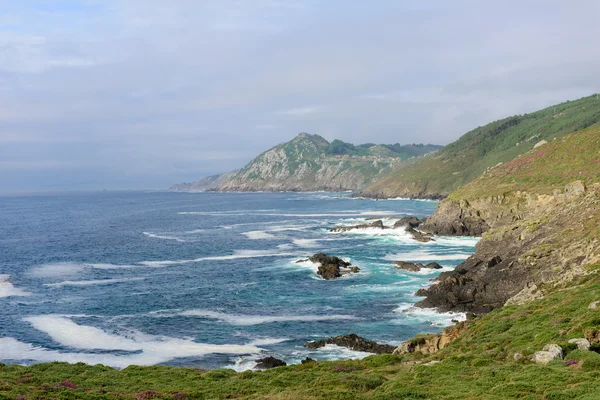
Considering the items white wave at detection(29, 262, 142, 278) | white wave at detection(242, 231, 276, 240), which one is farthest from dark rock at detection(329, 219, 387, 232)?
white wave at detection(29, 262, 142, 278)

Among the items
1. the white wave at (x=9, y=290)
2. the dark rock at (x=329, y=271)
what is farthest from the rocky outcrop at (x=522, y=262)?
the white wave at (x=9, y=290)

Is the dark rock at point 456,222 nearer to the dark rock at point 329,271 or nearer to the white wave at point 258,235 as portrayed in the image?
the white wave at point 258,235

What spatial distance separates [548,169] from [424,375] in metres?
91.3

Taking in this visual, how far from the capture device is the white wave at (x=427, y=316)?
48500 millimetres

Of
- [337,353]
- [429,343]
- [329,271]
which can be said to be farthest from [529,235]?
[337,353]

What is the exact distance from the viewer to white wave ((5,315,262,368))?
4212 centimetres

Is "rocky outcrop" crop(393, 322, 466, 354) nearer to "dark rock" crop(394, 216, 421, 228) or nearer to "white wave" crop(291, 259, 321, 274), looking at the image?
"white wave" crop(291, 259, 321, 274)

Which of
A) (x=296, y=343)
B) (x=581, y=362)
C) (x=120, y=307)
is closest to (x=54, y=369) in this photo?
(x=296, y=343)

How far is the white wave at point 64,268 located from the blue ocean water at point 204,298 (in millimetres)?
309

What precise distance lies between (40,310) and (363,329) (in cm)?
3931

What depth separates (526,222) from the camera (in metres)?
68.3

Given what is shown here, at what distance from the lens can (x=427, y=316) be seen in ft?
166

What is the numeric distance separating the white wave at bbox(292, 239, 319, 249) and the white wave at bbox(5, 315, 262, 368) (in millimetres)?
55623

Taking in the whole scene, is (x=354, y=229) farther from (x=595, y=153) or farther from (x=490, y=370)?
(x=490, y=370)
